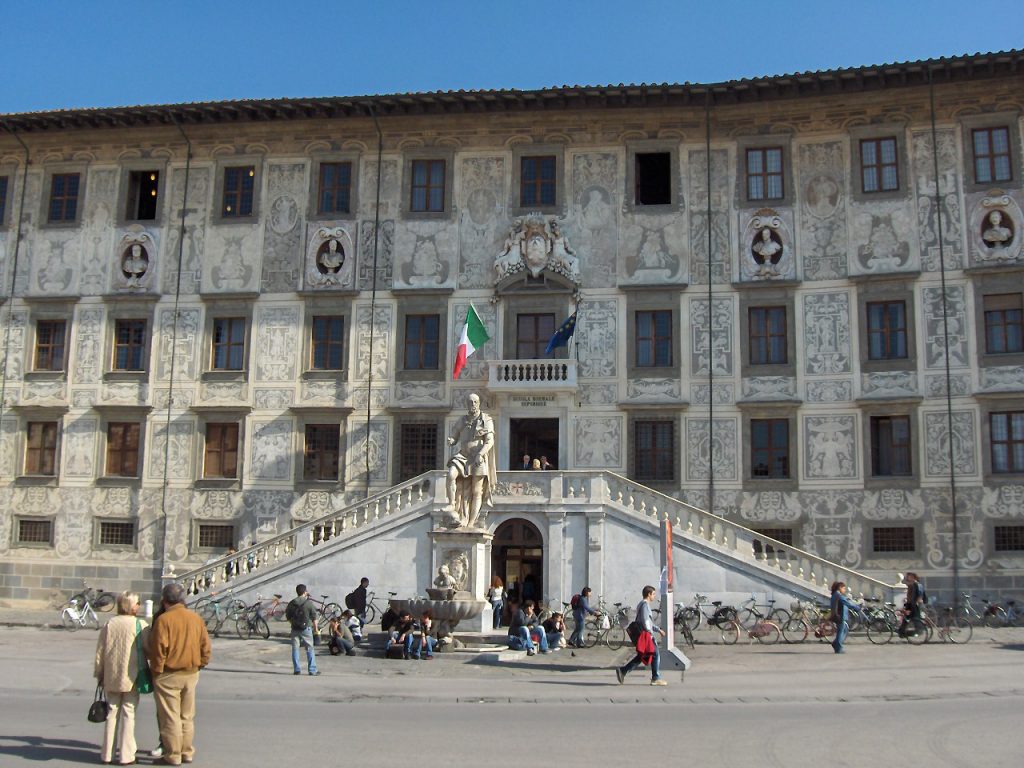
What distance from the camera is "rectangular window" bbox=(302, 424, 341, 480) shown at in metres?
30.9

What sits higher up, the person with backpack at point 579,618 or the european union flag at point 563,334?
the european union flag at point 563,334

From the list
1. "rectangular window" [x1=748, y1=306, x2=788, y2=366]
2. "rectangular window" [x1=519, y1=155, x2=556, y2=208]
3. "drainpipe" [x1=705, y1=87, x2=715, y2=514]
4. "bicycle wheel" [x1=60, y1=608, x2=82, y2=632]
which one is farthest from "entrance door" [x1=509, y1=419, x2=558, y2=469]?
"bicycle wheel" [x1=60, y1=608, x2=82, y2=632]

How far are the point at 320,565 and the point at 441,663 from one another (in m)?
7.97

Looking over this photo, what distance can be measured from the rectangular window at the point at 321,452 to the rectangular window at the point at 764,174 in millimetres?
13453

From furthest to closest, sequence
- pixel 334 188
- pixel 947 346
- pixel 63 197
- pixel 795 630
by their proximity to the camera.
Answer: pixel 63 197 < pixel 334 188 < pixel 947 346 < pixel 795 630

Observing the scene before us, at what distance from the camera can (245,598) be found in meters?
27.1

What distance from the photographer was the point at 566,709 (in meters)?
14.0

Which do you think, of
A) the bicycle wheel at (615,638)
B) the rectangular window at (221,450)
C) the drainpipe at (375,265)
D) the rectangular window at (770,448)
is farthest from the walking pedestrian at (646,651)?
the rectangular window at (221,450)

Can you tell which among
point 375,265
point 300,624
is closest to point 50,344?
point 375,265

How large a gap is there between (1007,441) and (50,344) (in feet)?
89.2

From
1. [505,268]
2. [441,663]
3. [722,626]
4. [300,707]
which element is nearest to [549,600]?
[722,626]

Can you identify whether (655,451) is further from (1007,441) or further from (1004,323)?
(1004,323)

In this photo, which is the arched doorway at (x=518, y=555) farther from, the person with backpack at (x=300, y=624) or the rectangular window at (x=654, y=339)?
the person with backpack at (x=300, y=624)

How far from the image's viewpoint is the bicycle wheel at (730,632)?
23609 millimetres
